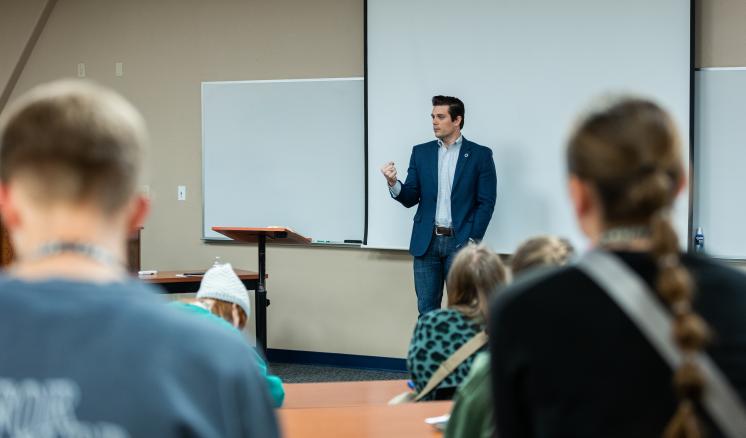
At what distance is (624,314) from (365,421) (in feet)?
4.00

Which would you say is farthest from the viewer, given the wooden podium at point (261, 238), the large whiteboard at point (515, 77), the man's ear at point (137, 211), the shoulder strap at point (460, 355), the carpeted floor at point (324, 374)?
the carpeted floor at point (324, 374)

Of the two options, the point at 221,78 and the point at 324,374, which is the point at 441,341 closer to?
the point at 324,374

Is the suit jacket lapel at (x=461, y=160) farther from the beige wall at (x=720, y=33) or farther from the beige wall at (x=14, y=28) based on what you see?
the beige wall at (x=14, y=28)

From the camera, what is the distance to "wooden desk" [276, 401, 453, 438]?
1.92 metres

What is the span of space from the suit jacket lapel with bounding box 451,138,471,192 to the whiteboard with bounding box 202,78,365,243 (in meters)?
0.89

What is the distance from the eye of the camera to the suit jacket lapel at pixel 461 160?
189 inches

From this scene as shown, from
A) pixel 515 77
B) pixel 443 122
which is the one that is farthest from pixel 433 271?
pixel 515 77

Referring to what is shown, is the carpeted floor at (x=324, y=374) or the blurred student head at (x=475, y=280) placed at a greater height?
the blurred student head at (x=475, y=280)

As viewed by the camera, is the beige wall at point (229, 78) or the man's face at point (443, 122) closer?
the man's face at point (443, 122)

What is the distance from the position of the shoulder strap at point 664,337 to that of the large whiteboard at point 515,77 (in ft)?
13.0

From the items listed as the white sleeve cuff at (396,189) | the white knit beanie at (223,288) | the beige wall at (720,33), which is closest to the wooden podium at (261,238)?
the white sleeve cuff at (396,189)

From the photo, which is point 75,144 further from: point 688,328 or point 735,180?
point 735,180

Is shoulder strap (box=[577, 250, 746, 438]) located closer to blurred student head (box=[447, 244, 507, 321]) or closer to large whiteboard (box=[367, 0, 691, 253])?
blurred student head (box=[447, 244, 507, 321])

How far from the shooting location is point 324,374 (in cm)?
542
